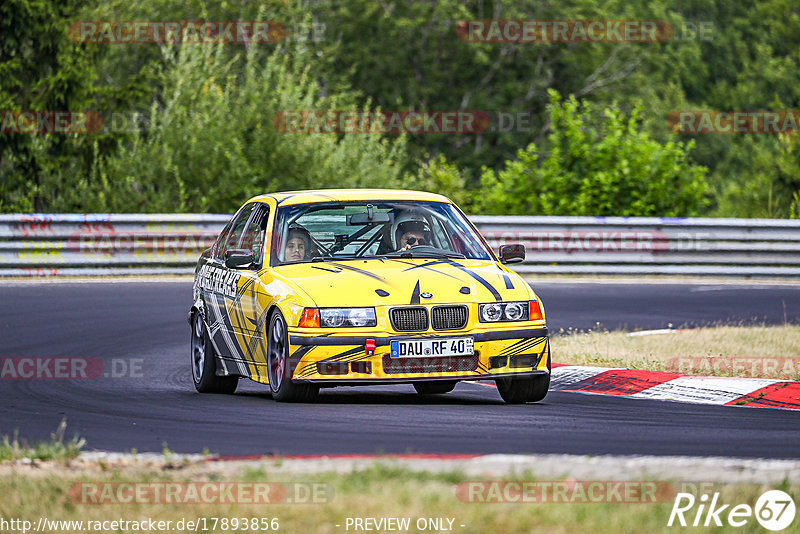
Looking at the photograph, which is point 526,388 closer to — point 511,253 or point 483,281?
point 483,281

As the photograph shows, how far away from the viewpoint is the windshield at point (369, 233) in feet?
33.9

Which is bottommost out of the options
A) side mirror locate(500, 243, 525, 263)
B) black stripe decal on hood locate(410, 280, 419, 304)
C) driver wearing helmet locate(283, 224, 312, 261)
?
black stripe decal on hood locate(410, 280, 419, 304)

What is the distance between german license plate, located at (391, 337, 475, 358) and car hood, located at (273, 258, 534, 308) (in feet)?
0.85

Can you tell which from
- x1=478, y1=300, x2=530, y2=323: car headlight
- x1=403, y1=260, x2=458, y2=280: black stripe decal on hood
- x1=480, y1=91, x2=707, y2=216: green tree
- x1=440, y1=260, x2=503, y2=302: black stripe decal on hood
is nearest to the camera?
x1=478, y1=300, x2=530, y2=323: car headlight

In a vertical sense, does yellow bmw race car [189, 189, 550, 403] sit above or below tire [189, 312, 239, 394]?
above

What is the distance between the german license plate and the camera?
9.13 m

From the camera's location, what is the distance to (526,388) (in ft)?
32.0

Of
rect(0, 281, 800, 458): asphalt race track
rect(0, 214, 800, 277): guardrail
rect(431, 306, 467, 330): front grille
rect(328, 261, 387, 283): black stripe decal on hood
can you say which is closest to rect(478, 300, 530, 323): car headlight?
rect(431, 306, 467, 330): front grille

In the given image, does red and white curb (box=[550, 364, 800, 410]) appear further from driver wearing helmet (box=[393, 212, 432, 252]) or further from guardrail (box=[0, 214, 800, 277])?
guardrail (box=[0, 214, 800, 277])

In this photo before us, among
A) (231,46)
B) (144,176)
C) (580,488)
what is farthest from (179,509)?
(231,46)

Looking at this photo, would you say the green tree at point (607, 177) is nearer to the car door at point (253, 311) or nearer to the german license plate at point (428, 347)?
the car door at point (253, 311)

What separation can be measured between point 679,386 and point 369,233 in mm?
2603

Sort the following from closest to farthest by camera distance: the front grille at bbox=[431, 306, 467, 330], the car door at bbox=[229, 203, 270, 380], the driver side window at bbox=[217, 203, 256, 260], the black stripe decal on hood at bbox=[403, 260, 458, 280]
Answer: the front grille at bbox=[431, 306, 467, 330], the black stripe decal on hood at bbox=[403, 260, 458, 280], the car door at bbox=[229, 203, 270, 380], the driver side window at bbox=[217, 203, 256, 260]

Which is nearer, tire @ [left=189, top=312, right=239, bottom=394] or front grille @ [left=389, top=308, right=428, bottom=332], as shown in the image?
front grille @ [left=389, top=308, right=428, bottom=332]
